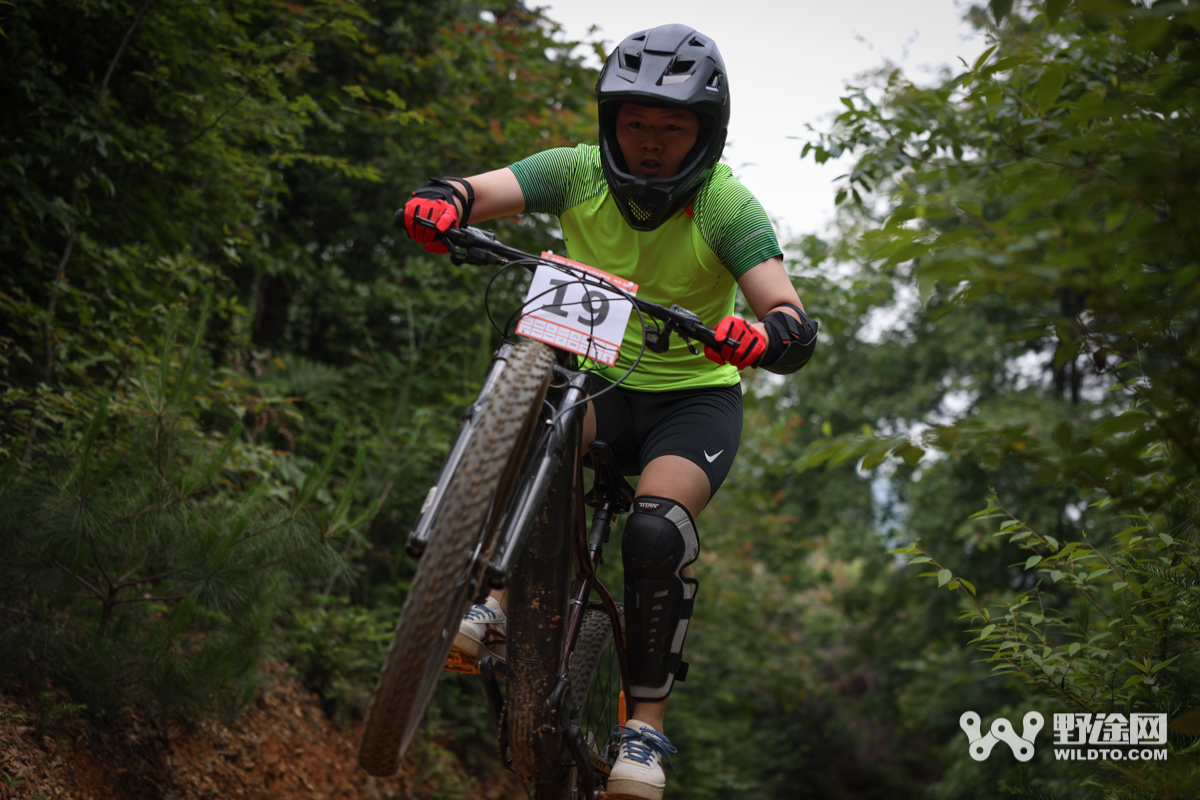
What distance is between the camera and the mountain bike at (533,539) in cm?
165

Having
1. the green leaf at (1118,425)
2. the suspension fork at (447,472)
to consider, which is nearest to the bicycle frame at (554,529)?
the suspension fork at (447,472)

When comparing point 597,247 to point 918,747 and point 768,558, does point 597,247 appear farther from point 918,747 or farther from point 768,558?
point 918,747

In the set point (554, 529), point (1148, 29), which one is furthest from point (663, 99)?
point (1148, 29)

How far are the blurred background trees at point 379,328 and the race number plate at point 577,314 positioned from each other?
754mm

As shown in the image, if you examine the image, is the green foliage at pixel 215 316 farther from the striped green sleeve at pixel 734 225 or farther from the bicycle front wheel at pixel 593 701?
the striped green sleeve at pixel 734 225

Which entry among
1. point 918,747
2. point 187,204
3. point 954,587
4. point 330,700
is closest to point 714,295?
point 954,587

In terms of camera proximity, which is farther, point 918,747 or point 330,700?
point 918,747

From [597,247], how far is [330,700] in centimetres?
354

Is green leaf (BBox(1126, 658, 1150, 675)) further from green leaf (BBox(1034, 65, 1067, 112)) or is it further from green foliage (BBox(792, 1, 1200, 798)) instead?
green leaf (BBox(1034, 65, 1067, 112))

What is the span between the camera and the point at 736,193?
8.56ft

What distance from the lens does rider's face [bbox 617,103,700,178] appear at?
2.54m

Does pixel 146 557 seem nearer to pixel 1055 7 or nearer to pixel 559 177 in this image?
pixel 559 177

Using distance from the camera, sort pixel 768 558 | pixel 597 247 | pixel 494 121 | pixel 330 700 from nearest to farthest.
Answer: pixel 597 247 → pixel 330 700 → pixel 494 121 → pixel 768 558

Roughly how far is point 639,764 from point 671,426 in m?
1.04
